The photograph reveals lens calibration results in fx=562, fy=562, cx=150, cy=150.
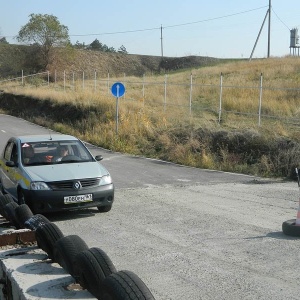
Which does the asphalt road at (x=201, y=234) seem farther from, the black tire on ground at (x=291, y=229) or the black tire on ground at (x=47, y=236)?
the black tire on ground at (x=47, y=236)

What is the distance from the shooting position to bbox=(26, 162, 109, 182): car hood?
10.4 m

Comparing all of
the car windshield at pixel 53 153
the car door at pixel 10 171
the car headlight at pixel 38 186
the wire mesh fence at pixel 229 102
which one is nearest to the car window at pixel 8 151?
the car door at pixel 10 171

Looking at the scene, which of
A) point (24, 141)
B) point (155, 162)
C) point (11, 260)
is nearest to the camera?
point (11, 260)

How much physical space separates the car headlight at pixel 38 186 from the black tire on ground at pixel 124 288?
21.2ft

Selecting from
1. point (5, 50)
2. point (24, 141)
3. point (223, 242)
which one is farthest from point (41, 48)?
point (223, 242)

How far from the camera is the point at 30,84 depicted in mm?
54500

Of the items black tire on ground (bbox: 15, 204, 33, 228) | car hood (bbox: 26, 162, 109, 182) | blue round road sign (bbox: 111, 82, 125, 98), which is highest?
blue round road sign (bbox: 111, 82, 125, 98)

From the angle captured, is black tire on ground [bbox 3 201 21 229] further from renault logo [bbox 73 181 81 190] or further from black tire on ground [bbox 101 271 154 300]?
renault logo [bbox 73 181 81 190]

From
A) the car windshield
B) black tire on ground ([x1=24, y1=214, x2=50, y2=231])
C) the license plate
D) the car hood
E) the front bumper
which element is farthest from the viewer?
the car windshield

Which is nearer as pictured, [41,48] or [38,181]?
[38,181]

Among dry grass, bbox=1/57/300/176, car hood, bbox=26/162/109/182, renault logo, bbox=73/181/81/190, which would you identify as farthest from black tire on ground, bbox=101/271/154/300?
dry grass, bbox=1/57/300/176

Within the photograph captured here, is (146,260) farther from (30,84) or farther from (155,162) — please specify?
(30,84)

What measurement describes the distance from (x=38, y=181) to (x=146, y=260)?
3.71 meters

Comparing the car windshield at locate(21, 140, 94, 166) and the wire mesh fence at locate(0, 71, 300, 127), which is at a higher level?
the wire mesh fence at locate(0, 71, 300, 127)
